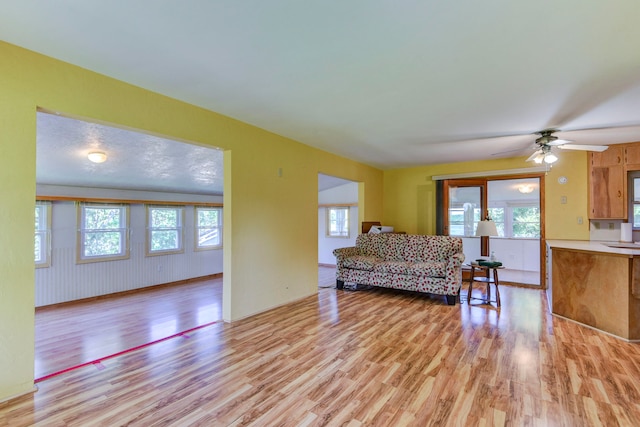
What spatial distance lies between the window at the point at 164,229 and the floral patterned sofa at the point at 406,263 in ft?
12.0

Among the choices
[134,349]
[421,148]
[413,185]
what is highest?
[421,148]

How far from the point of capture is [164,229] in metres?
6.16

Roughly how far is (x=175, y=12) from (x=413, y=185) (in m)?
5.60

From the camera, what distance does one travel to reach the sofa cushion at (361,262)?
4.80 meters

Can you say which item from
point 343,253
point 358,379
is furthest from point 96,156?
point 343,253

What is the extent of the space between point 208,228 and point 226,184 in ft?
12.9

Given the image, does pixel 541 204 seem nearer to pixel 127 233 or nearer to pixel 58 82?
pixel 58 82

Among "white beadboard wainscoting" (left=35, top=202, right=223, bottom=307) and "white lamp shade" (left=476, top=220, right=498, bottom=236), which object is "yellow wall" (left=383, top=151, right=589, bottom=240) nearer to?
"white lamp shade" (left=476, top=220, right=498, bottom=236)

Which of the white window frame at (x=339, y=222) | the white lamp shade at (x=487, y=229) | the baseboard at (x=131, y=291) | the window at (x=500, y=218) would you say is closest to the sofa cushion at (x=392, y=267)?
the white lamp shade at (x=487, y=229)

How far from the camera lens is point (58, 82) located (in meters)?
2.17

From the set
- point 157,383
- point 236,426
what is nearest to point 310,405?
point 236,426

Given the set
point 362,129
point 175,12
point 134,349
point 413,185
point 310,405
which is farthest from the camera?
point 413,185

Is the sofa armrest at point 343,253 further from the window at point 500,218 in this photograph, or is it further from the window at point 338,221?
the window at point 500,218

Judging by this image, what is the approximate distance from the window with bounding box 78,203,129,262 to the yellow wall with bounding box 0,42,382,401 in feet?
10.9
